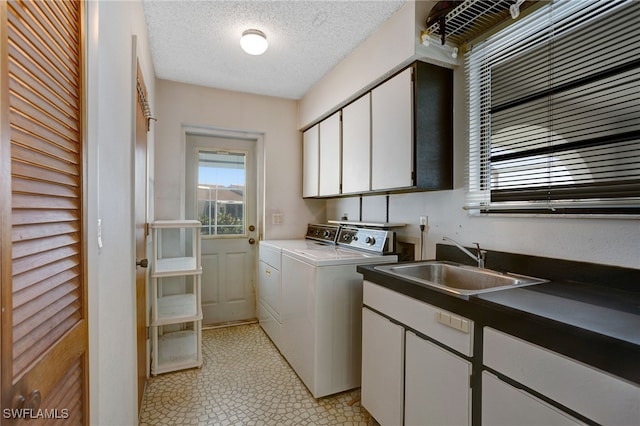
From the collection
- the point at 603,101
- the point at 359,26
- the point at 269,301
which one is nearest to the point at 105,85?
the point at 359,26

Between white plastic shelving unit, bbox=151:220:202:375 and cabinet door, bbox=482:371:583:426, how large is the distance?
205 centimetres

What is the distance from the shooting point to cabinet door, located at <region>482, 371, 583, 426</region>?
92cm

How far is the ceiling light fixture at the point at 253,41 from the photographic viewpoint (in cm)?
216

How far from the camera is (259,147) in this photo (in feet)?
11.5

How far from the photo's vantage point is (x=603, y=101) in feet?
4.26

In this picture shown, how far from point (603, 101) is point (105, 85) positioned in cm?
196

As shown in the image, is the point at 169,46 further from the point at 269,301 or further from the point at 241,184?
the point at 269,301

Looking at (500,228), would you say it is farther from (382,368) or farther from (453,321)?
(382,368)

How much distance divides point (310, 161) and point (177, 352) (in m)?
2.19

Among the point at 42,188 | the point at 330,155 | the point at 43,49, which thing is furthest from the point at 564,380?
the point at 330,155

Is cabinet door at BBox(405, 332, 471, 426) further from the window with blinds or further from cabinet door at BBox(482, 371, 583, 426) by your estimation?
the window with blinds

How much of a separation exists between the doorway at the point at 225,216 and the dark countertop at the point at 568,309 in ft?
7.41

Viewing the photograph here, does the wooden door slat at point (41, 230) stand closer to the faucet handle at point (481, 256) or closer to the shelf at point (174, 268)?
the shelf at point (174, 268)

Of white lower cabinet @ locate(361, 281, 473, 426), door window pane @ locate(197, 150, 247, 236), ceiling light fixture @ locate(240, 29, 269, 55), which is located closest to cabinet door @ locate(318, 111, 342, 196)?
ceiling light fixture @ locate(240, 29, 269, 55)
